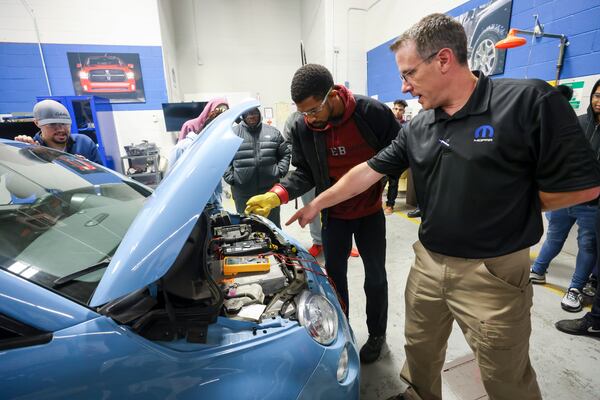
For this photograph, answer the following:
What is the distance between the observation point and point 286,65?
7.88 m

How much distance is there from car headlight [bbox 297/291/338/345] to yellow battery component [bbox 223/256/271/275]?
0.81 ft

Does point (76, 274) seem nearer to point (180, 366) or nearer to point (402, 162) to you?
point (180, 366)

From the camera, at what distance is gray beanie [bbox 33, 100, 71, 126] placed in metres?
2.35

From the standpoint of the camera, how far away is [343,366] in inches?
42.8

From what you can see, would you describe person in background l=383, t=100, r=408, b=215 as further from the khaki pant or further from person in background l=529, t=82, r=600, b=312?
the khaki pant

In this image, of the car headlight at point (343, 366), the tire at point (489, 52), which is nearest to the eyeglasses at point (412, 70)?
the car headlight at point (343, 366)

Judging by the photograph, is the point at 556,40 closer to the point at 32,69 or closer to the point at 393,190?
the point at 393,190

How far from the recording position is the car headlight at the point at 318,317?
1040 mm

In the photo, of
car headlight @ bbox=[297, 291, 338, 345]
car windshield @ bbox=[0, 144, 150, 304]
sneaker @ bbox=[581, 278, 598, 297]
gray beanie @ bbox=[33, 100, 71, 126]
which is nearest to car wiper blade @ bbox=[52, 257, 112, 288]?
car windshield @ bbox=[0, 144, 150, 304]

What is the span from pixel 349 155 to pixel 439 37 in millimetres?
767

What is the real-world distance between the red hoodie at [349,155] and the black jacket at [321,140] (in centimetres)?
3

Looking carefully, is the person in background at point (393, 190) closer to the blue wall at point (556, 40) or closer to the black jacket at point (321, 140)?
the blue wall at point (556, 40)

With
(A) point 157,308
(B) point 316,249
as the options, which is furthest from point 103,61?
(A) point 157,308

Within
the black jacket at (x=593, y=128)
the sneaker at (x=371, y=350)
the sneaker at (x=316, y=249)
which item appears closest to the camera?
the sneaker at (x=371, y=350)
